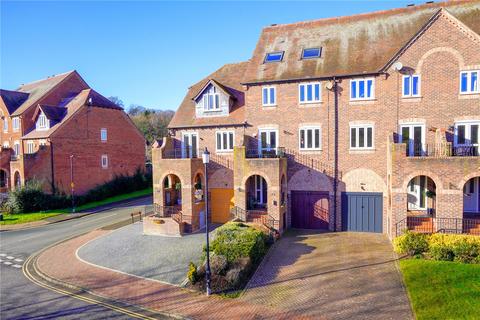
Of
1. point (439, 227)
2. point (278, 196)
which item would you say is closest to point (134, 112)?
point (278, 196)

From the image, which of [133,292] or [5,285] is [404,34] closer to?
[133,292]

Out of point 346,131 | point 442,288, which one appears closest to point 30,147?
point 346,131

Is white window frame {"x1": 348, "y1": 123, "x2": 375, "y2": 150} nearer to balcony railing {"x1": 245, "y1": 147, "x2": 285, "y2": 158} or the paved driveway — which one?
balcony railing {"x1": 245, "y1": 147, "x2": 285, "y2": 158}

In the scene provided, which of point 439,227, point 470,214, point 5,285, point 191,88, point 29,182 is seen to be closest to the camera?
point 5,285

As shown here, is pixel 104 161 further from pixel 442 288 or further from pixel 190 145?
pixel 442 288

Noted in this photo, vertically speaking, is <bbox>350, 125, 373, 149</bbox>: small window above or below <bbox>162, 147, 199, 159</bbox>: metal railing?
above

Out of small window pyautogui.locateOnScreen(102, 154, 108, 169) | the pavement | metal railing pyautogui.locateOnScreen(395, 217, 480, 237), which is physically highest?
small window pyautogui.locateOnScreen(102, 154, 108, 169)

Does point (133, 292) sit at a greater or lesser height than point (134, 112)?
lesser

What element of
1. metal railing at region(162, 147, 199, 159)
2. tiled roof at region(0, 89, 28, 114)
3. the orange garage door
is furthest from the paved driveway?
tiled roof at region(0, 89, 28, 114)
